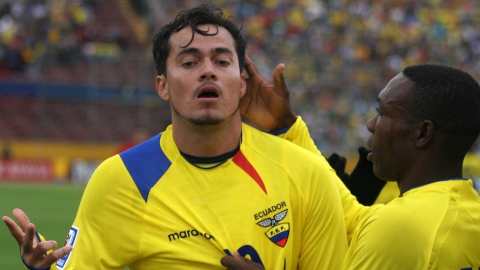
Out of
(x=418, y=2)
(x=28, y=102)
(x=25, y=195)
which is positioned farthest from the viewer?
(x=418, y=2)

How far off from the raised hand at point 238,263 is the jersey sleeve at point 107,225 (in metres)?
0.43

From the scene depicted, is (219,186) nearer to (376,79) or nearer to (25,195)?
(25,195)

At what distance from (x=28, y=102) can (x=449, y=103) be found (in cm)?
1884

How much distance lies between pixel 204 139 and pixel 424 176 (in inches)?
43.1

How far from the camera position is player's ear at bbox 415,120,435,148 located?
2.16m

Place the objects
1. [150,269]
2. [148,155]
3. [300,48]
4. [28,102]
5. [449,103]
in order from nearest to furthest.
Answer: [449,103], [150,269], [148,155], [28,102], [300,48]

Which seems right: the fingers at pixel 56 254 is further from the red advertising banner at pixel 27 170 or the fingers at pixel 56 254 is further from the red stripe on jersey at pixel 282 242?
the red advertising banner at pixel 27 170

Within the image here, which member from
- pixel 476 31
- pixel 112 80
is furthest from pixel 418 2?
pixel 112 80

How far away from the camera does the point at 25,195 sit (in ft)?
49.6

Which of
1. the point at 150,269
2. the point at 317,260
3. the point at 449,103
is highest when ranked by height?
the point at 449,103

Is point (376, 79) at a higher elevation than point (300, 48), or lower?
lower

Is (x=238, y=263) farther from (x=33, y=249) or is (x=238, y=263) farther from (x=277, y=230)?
(x=33, y=249)

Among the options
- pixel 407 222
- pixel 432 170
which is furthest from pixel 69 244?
pixel 432 170

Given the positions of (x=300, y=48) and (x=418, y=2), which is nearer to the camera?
(x=300, y=48)
